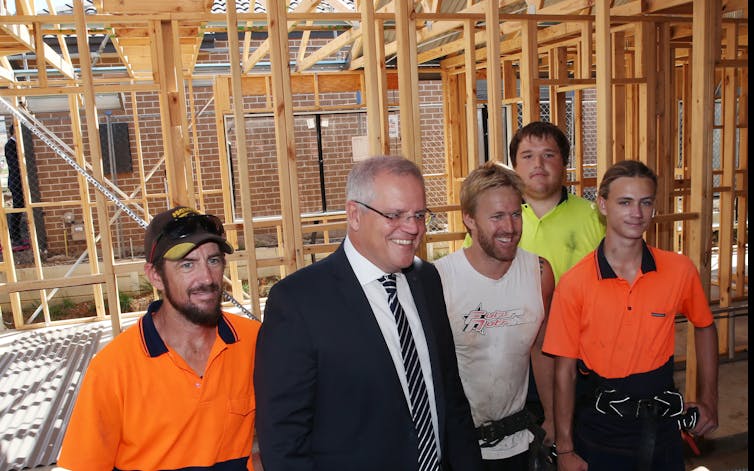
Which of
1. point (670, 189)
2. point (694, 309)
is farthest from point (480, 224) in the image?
point (670, 189)

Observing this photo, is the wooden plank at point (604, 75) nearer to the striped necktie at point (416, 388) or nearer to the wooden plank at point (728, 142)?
the striped necktie at point (416, 388)

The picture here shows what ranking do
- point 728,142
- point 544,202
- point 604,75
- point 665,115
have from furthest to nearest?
point 728,142 → point 665,115 → point 604,75 → point 544,202

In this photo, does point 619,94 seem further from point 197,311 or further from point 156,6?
point 197,311

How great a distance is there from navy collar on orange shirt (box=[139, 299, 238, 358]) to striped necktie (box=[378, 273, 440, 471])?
1.95ft

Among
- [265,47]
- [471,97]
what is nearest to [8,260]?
[265,47]

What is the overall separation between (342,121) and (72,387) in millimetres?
7795

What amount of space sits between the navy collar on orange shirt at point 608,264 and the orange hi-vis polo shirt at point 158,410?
1.44 m

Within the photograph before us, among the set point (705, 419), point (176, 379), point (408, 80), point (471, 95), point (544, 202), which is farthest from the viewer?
point (471, 95)

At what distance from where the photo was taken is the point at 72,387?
5.66 meters

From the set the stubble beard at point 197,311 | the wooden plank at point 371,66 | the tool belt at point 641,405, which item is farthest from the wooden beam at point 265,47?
the tool belt at point 641,405

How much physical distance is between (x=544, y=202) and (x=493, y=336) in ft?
2.84

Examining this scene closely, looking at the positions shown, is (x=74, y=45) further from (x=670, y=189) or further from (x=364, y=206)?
(x=364, y=206)

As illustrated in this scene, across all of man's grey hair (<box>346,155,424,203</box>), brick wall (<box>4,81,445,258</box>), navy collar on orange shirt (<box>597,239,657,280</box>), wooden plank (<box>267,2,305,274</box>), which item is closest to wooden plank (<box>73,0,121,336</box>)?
wooden plank (<box>267,2,305,274</box>)

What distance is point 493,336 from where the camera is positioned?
7.87ft
